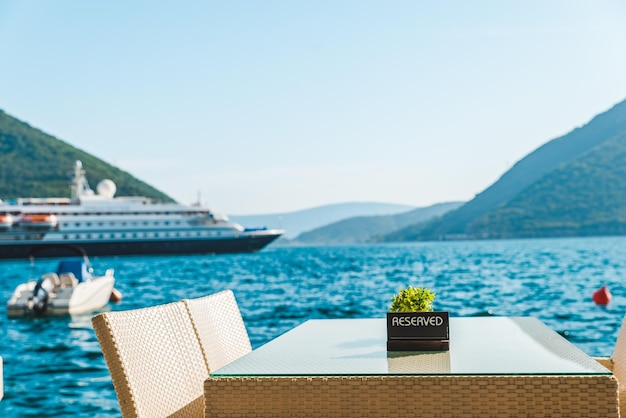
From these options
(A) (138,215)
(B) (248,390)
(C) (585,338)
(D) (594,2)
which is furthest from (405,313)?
(A) (138,215)

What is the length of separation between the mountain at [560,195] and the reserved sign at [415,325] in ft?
333

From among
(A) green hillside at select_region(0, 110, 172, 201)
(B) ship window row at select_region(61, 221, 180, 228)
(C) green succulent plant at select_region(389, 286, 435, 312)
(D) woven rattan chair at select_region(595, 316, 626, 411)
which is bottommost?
(D) woven rattan chair at select_region(595, 316, 626, 411)

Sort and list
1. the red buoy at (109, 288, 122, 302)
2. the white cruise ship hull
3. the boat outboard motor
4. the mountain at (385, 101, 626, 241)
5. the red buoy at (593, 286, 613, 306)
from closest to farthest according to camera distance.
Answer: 1. the boat outboard motor
2. the red buoy at (593, 286, 613, 306)
3. the red buoy at (109, 288, 122, 302)
4. the white cruise ship hull
5. the mountain at (385, 101, 626, 241)

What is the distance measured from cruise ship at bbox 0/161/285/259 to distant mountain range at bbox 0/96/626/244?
40.8ft

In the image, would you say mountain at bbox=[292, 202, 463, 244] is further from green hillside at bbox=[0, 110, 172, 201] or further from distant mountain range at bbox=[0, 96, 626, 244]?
green hillside at bbox=[0, 110, 172, 201]

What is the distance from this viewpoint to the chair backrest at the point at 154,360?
2166 mm

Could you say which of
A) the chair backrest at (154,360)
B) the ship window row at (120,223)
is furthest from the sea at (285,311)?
the ship window row at (120,223)

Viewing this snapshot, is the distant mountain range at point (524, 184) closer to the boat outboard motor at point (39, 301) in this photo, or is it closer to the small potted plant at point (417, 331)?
the boat outboard motor at point (39, 301)

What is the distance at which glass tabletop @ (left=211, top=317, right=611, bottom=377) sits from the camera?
1978 mm

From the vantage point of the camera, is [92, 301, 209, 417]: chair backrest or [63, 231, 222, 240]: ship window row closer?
[92, 301, 209, 417]: chair backrest

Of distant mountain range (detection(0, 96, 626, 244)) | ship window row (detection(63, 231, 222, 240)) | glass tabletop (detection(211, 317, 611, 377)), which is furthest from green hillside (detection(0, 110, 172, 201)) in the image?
glass tabletop (detection(211, 317, 611, 377))

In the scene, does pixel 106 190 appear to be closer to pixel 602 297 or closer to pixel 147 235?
pixel 147 235

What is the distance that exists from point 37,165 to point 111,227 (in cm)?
3347

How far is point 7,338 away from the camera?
38.2 feet
